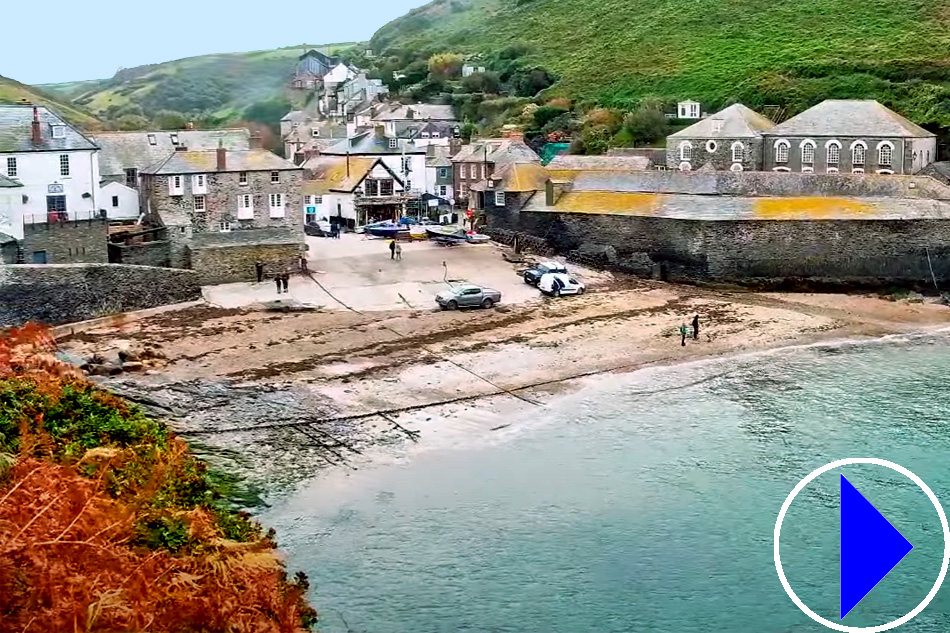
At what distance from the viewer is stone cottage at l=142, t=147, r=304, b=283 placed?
3906 cm

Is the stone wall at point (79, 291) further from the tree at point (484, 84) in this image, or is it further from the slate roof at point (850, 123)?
the tree at point (484, 84)

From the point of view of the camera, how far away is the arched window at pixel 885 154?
49906mm

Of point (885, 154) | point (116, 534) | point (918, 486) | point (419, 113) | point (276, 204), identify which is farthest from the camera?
point (419, 113)

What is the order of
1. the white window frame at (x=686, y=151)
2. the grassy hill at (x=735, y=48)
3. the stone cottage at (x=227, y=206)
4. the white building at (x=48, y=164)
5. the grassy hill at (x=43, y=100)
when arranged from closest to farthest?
the white building at (x=48, y=164) → the stone cottage at (x=227, y=206) → the white window frame at (x=686, y=151) → the grassy hill at (x=735, y=48) → the grassy hill at (x=43, y=100)

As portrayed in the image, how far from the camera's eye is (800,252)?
3950cm

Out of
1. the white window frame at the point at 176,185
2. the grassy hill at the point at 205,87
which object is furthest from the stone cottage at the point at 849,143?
the white window frame at the point at 176,185

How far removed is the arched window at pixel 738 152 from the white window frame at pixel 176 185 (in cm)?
2678

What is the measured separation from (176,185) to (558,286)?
13.7 metres

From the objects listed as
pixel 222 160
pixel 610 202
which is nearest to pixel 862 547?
pixel 610 202

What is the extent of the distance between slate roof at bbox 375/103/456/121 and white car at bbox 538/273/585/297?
4220cm

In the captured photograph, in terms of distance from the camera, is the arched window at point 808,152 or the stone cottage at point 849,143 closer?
the stone cottage at point 849,143

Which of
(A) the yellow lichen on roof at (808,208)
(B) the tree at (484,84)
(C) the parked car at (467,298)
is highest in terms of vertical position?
(B) the tree at (484,84)

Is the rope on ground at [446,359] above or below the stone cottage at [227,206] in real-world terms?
below

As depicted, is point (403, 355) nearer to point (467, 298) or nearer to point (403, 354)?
point (403, 354)
